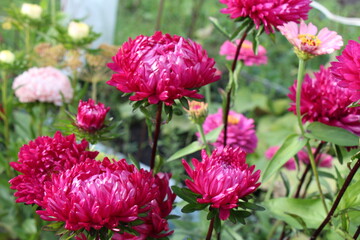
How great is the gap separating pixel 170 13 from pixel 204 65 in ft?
9.16

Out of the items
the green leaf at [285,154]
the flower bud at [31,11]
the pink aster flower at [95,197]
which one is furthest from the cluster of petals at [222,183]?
the flower bud at [31,11]

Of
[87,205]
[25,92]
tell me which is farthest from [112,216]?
[25,92]

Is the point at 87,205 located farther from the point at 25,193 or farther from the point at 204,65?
the point at 204,65

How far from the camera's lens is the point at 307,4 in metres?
0.65

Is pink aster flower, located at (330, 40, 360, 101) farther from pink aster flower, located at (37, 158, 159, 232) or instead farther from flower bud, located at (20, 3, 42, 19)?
flower bud, located at (20, 3, 42, 19)

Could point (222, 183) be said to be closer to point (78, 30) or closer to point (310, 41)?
point (310, 41)

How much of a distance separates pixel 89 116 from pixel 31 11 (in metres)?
0.65

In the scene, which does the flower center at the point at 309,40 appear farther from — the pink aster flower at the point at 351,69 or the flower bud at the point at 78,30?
the flower bud at the point at 78,30

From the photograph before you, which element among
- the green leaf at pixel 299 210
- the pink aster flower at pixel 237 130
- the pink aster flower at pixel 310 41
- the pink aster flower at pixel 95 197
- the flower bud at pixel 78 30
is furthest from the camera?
the flower bud at pixel 78 30

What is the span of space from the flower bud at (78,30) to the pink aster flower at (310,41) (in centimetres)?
59

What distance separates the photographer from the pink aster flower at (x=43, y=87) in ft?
3.23

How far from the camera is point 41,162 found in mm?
544

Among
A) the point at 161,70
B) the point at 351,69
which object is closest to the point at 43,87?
the point at 161,70

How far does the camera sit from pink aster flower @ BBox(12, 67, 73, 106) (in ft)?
3.23
